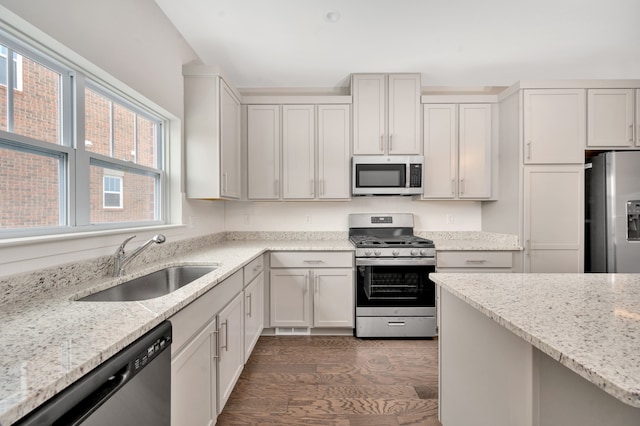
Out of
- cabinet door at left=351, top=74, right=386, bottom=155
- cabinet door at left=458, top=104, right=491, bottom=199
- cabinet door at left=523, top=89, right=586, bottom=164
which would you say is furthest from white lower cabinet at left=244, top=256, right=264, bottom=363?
cabinet door at left=523, top=89, right=586, bottom=164

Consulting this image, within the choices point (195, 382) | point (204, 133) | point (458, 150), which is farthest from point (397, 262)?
point (204, 133)

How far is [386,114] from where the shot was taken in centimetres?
301

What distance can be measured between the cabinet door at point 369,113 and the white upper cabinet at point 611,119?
1940 millimetres

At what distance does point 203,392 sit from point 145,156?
1.74 m

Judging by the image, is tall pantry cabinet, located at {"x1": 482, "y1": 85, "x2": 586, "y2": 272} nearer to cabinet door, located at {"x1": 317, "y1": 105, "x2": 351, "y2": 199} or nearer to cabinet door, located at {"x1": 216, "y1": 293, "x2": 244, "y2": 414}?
cabinet door, located at {"x1": 317, "y1": 105, "x2": 351, "y2": 199}

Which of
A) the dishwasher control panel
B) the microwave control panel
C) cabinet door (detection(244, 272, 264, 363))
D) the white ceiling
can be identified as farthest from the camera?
the microwave control panel

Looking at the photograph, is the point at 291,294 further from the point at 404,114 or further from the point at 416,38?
the point at 416,38

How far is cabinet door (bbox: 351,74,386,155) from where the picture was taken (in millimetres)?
2979

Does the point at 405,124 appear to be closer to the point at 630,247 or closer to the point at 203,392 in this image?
the point at 630,247

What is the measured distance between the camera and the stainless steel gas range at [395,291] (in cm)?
269

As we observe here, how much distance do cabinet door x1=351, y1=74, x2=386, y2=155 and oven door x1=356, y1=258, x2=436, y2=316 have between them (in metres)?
1.24

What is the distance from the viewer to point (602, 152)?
277 cm

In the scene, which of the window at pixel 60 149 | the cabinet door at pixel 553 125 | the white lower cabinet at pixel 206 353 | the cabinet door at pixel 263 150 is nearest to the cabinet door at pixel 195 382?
the white lower cabinet at pixel 206 353

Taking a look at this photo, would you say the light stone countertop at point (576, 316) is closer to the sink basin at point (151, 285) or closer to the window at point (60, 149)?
the sink basin at point (151, 285)
